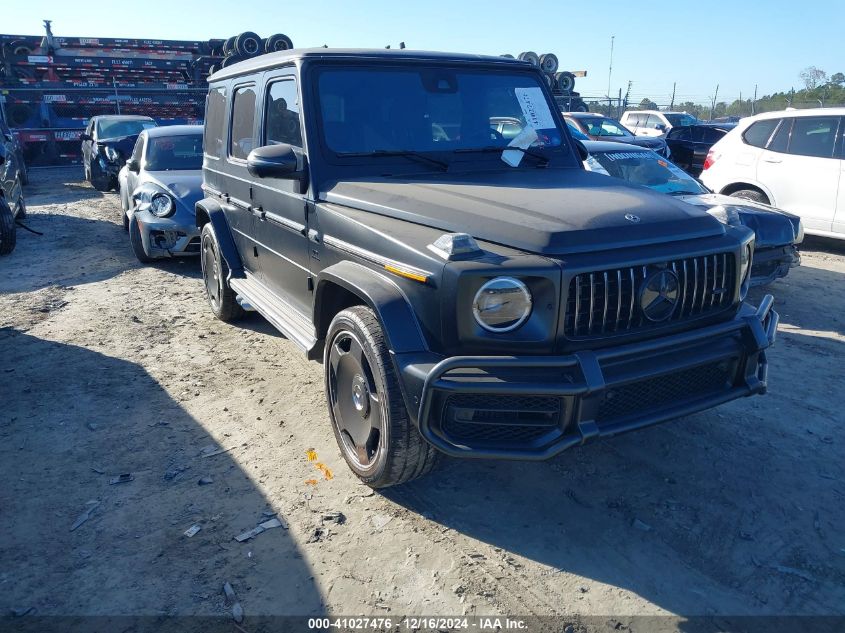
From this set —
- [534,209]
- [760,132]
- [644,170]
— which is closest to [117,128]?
[644,170]

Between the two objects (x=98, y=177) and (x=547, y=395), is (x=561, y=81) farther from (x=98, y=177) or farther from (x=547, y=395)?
(x=547, y=395)

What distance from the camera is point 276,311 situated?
4355 mm

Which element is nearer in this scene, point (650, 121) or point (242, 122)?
point (242, 122)

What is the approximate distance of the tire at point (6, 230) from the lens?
8.66m

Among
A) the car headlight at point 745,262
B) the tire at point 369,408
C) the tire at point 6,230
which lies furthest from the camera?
the tire at point 6,230

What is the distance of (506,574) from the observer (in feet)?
9.14

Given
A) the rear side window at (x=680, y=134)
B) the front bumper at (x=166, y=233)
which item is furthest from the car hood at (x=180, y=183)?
the rear side window at (x=680, y=134)

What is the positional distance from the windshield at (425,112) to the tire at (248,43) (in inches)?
404

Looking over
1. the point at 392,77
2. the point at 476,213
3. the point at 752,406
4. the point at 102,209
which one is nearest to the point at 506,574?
the point at 476,213

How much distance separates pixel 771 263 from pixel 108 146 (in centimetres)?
1294

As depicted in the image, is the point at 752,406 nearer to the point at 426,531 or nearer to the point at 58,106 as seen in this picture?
the point at 426,531

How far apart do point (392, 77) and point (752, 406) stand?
3.09 metres

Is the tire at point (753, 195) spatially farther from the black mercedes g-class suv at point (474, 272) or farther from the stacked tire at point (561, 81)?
the stacked tire at point (561, 81)

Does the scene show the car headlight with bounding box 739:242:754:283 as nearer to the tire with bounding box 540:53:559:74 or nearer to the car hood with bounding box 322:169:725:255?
the car hood with bounding box 322:169:725:255
